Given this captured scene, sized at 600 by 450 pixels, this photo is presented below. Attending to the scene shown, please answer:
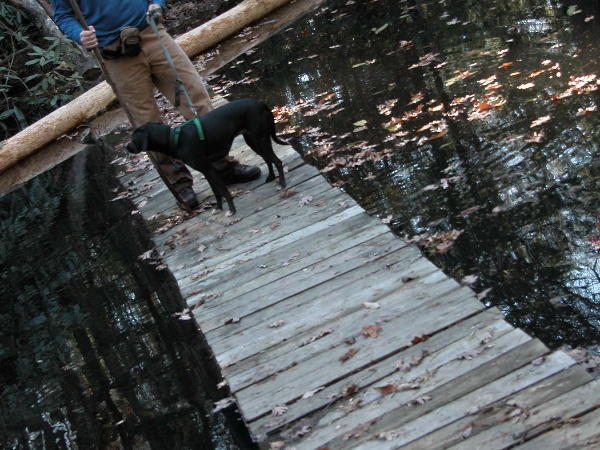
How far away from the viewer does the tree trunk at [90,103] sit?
10492 mm

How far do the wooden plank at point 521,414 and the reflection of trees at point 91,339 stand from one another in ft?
4.97

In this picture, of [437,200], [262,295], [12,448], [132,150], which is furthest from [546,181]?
[12,448]

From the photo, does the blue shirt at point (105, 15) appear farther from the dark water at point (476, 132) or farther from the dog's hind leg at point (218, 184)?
the dark water at point (476, 132)

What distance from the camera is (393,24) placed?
402 inches

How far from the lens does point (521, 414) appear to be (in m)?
3.08

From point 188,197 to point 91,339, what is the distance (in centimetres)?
152

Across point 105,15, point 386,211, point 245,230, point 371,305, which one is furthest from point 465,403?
point 105,15

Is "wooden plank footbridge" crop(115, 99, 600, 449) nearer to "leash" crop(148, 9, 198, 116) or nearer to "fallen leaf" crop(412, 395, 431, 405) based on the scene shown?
"fallen leaf" crop(412, 395, 431, 405)

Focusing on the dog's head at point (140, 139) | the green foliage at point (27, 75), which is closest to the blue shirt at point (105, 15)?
the dog's head at point (140, 139)

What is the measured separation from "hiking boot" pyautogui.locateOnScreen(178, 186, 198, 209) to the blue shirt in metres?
1.40

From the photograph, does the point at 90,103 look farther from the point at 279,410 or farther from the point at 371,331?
the point at 279,410

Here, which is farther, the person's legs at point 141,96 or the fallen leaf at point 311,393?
the person's legs at point 141,96

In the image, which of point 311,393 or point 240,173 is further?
point 240,173

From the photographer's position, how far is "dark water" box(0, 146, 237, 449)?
444 centimetres
